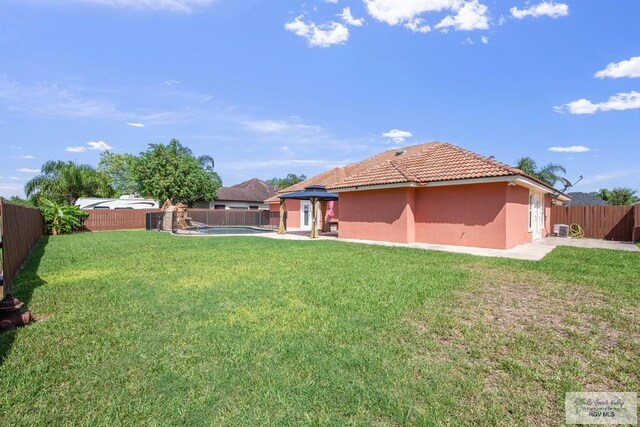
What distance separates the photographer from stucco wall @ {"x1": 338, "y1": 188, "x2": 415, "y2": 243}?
604 inches

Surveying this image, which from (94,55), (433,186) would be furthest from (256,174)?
(433,186)

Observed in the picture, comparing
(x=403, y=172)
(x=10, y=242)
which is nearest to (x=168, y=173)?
(x=403, y=172)

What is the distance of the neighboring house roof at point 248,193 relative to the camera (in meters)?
45.8

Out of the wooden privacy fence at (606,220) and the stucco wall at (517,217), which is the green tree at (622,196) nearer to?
the wooden privacy fence at (606,220)

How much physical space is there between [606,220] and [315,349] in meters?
22.7

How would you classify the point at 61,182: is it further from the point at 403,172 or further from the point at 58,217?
the point at 403,172

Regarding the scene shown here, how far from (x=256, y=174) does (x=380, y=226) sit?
45981mm

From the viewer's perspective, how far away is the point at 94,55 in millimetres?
16312

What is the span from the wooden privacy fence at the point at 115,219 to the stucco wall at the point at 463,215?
24.2 metres

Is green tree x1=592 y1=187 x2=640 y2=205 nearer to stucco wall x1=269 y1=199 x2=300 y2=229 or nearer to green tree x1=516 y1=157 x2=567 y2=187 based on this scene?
green tree x1=516 y1=157 x2=567 y2=187

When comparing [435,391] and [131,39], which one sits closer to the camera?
[435,391]

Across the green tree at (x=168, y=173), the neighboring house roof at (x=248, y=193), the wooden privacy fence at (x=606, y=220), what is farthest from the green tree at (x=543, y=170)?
the green tree at (x=168, y=173)

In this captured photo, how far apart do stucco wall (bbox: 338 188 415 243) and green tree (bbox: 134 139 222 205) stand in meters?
25.0

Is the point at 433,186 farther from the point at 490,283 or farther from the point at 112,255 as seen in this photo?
the point at 112,255
